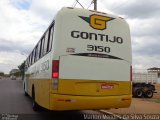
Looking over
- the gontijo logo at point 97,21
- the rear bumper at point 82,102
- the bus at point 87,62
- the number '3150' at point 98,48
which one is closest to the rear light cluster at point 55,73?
the bus at point 87,62

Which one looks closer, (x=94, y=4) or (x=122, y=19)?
(x=122, y=19)

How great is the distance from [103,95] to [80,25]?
2.26m

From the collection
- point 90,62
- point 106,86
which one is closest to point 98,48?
point 90,62

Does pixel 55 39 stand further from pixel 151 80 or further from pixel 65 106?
A: pixel 151 80

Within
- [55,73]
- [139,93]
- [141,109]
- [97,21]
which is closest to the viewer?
[55,73]

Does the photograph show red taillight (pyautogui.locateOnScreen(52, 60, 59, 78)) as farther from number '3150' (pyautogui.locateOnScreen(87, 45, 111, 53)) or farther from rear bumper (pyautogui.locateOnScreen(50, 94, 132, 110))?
number '3150' (pyautogui.locateOnScreen(87, 45, 111, 53))

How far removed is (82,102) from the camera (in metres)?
9.59

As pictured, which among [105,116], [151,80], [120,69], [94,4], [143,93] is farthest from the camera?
[151,80]

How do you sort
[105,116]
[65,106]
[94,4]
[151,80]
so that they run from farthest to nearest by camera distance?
[151,80], [94,4], [105,116], [65,106]

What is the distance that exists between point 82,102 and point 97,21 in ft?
8.62

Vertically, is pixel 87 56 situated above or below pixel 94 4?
below

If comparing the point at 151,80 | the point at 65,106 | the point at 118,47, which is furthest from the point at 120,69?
the point at 151,80

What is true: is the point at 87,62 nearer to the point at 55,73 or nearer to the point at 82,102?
the point at 55,73

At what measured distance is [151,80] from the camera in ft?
92.8
